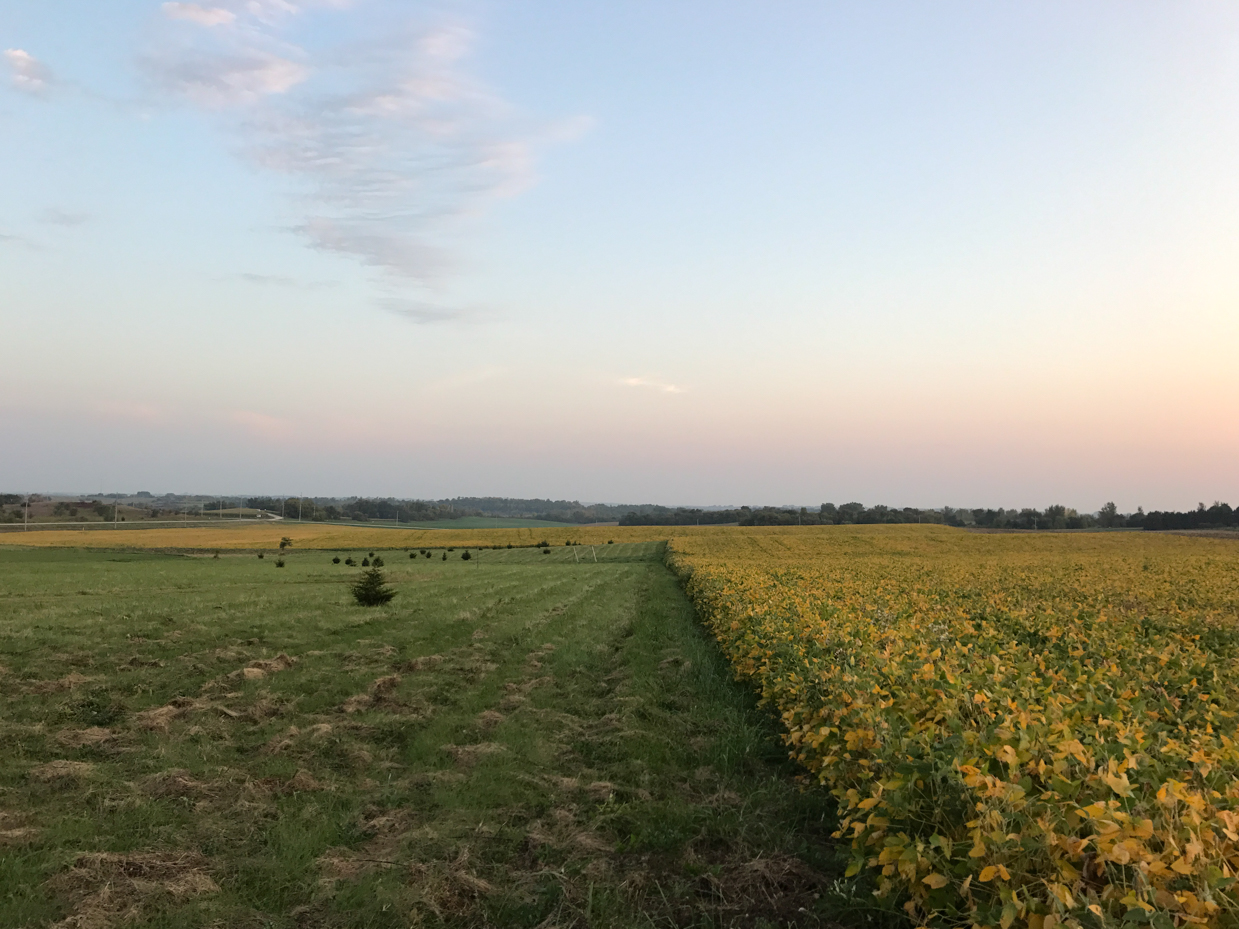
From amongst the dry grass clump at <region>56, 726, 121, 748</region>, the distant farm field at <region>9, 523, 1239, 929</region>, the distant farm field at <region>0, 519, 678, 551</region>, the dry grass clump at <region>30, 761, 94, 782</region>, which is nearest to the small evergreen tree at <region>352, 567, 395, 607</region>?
the distant farm field at <region>9, 523, 1239, 929</region>

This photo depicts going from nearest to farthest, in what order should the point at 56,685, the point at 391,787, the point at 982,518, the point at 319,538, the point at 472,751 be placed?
the point at 391,787 < the point at 472,751 < the point at 56,685 < the point at 319,538 < the point at 982,518

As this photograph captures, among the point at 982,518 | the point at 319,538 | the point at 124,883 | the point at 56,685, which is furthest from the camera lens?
the point at 982,518

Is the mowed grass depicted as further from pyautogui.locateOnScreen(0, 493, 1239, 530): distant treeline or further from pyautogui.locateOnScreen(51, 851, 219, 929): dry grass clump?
pyautogui.locateOnScreen(0, 493, 1239, 530): distant treeline

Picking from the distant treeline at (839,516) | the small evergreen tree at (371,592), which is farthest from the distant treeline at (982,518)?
the small evergreen tree at (371,592)

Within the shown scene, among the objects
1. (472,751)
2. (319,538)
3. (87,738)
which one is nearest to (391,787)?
(472,751)

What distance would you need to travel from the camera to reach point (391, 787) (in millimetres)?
7125

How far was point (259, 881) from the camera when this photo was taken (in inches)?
205

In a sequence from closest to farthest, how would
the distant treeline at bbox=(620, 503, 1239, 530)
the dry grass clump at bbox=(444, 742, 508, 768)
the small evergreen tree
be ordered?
1. the dry grass clump at bbox=(444, 742, 508, 768)
2. the small evergreen tree
3. the distant treeline at bbox=(620, 503, 1239, 530)

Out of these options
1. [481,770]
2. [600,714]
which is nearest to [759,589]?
[600,714]

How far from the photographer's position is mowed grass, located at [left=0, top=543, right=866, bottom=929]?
488 centimetres

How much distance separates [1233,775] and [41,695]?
1317cm

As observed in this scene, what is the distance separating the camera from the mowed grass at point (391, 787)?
488 centimetres

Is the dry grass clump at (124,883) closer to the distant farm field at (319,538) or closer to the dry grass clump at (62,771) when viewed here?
the dry grass clump at (62,771)

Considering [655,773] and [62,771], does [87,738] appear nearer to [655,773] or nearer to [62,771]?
[62,771]
